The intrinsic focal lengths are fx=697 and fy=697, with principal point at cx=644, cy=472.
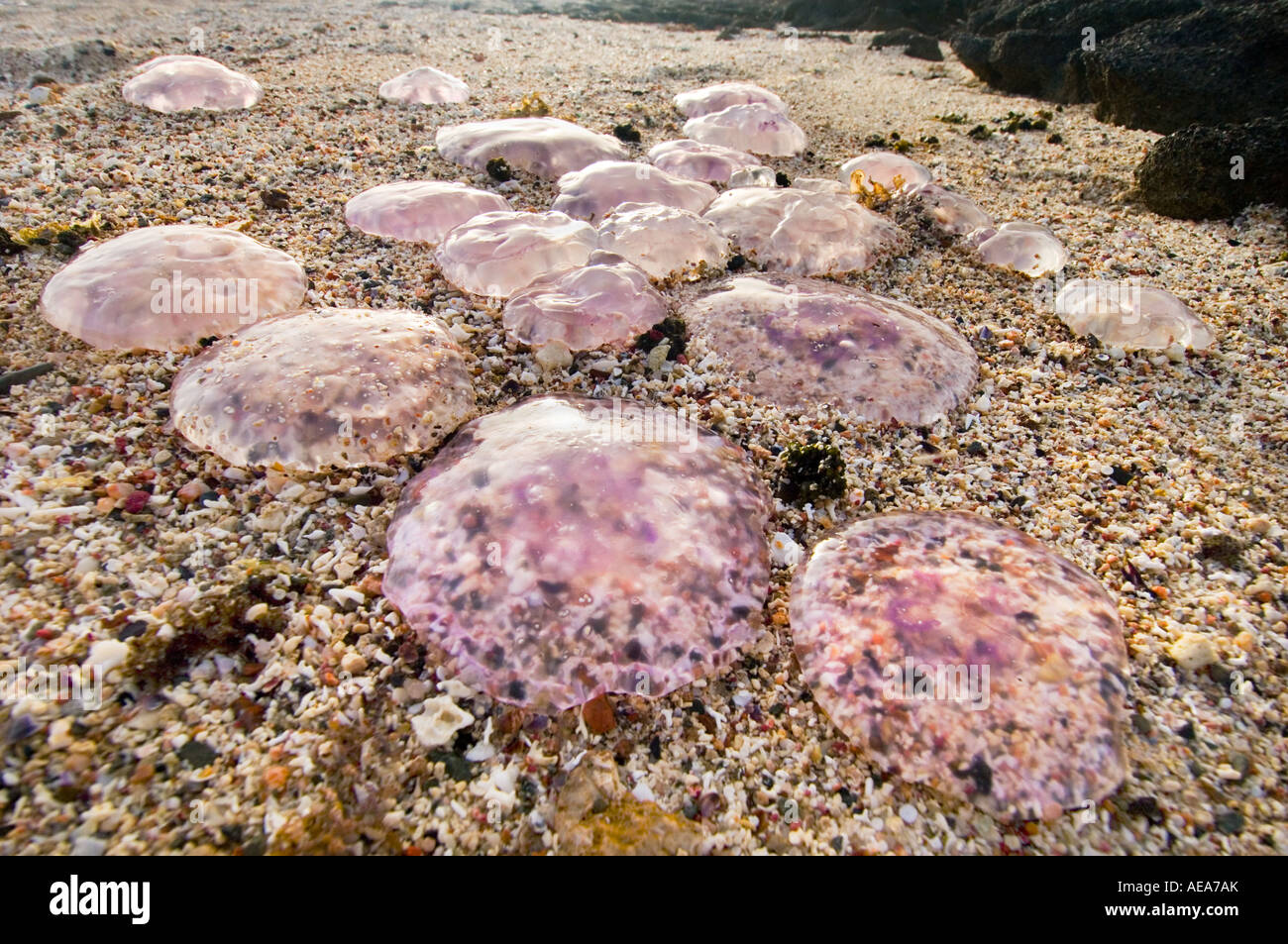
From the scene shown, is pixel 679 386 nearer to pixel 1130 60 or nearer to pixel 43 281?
pixel 43 281

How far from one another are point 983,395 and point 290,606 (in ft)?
11.4

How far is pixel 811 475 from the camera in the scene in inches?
123

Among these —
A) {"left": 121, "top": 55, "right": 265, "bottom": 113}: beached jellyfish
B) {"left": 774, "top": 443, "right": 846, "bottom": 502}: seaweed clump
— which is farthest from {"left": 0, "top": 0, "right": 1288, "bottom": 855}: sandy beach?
{"left": 121, "top": 55, "right": 265, "bottom": 113}: beached jellyfish

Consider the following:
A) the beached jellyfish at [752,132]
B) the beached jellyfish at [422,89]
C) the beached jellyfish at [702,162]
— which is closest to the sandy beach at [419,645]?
the beached jellyfish at [702,162]

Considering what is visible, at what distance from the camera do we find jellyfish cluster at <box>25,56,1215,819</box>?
235cm

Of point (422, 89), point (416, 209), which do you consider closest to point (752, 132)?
point (422, 89)

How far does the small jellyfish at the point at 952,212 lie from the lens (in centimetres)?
507

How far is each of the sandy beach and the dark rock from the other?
154mm

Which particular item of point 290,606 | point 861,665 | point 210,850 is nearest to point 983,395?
point 861,665

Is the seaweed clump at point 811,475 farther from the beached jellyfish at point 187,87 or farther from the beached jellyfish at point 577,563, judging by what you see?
the beached jellyfish at point 187,87

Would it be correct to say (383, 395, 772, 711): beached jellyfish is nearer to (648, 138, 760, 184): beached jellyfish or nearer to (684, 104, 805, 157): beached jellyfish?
(648, 138, 760, 184): beached jellyfish

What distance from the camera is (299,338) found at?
322 cm

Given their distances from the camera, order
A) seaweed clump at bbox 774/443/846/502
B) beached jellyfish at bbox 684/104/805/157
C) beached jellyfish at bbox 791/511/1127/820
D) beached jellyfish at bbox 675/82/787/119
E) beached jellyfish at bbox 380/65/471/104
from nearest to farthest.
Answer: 1. beached jellyfish at bbox 791/511/1127/820
2. seaweed clump at bbox 774/443/846/502
3. beached jellyfish at bbox 684/104/805/157
4. beached jellyfish at bbox 380/65/471/104
5. beached jellyfish at bbox 675/82/787/119

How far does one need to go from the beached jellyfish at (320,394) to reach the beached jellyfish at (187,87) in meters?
4.08
